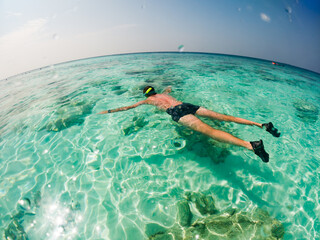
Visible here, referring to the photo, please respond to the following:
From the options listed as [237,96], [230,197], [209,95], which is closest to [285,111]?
[237,96]

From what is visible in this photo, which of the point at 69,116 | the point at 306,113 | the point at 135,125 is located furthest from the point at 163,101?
the point at 306,113

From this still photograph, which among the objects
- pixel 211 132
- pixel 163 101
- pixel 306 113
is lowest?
pixel 306 113

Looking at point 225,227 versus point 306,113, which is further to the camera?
point 306,113

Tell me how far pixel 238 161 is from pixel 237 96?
21.0ft

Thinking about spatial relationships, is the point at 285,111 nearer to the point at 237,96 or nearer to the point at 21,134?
the point at 237,96

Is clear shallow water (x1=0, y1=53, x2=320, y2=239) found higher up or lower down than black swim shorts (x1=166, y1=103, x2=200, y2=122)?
lower down

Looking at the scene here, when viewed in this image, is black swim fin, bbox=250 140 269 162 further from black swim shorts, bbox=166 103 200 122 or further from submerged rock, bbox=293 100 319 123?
submerged rock, bbox=293 100 319 123

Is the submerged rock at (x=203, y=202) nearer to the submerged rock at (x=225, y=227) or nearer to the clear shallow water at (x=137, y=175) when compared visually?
the submerged rock at (x=225, y=227)

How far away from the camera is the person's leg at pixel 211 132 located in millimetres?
3482

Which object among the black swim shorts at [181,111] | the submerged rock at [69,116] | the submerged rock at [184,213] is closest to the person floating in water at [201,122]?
the black swim shorts at [181,111]

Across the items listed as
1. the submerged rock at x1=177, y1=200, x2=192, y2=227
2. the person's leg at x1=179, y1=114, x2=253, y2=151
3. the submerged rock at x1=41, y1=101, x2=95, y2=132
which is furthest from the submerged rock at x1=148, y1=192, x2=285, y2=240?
the submerged rock at x1=41, y1=101, x2=95, y2=132

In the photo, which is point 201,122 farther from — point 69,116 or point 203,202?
point 69,116

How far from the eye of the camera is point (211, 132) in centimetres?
396

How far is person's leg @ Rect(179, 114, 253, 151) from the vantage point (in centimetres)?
348
